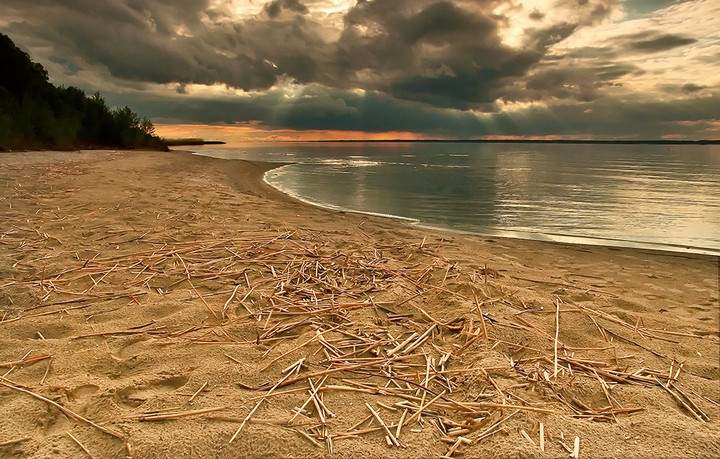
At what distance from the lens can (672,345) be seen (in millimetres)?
3084

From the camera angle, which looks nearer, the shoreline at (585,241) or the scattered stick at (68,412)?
the scattered stick at (68,412)

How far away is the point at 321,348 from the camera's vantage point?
254cm

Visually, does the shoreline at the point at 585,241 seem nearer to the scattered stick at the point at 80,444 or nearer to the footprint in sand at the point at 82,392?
the footprint in sand at the point at 82,392

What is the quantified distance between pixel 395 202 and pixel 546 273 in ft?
28.7

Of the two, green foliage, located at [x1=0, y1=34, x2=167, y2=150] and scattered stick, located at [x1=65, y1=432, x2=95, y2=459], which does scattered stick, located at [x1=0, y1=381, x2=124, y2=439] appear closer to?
scattered stick, located at [x1=65, y1=432, x2=95, y2=459]

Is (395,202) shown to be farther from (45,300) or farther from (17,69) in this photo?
(17,69)

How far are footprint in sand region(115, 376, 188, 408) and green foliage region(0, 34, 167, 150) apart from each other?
1139 inches

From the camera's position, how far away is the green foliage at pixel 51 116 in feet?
83.3

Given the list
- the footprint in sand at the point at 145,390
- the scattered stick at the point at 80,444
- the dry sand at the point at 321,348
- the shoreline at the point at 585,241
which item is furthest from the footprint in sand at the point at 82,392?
the shoreline at the point at 585,241

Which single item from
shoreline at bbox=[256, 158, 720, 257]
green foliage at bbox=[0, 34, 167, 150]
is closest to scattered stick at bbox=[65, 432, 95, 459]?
shoreline at bbox=[256, 158, 720, 257]

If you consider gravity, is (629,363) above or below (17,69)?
below

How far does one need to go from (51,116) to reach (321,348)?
119ft

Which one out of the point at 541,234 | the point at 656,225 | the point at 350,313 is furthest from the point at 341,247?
the point at 656,225

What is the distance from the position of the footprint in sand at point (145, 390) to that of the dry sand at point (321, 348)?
1 centimetres
